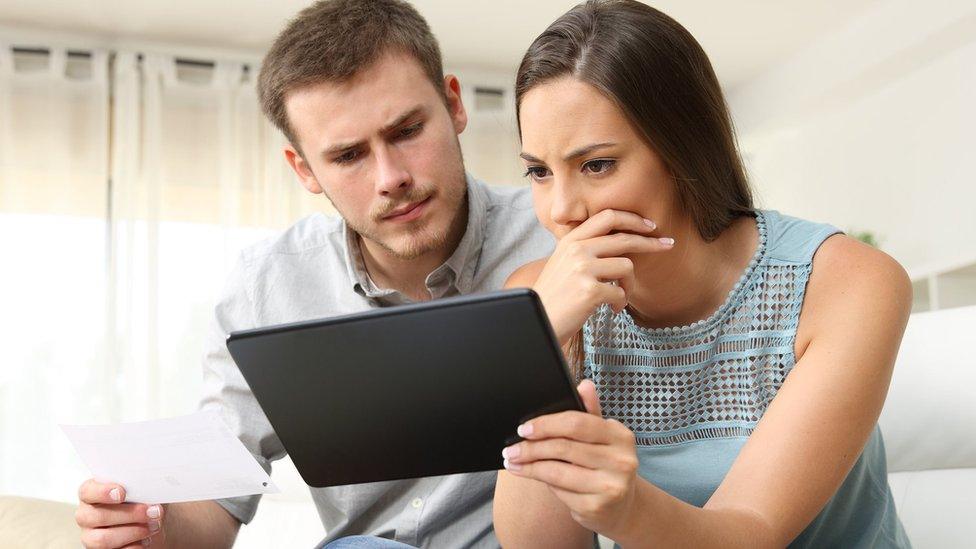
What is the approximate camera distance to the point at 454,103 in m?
2.07

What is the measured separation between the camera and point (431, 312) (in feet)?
3.39

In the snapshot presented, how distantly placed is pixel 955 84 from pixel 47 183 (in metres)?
4.63

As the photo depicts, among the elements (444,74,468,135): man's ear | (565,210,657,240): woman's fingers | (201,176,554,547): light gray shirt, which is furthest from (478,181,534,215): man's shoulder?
(565,210,657,240): woman's fingers

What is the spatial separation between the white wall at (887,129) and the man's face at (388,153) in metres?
3.27

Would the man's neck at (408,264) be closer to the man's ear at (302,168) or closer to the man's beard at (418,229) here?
the man's beard at (418,229)

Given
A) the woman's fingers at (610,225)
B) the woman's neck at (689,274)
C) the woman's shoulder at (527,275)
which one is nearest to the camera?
the woman's fingers at (610,225)

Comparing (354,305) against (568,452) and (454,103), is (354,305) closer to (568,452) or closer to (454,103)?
(454,103)

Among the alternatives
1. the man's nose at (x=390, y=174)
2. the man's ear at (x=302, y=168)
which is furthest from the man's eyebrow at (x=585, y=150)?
the man's ear at (x=302, y=168)

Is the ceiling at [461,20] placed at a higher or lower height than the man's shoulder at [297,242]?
higher

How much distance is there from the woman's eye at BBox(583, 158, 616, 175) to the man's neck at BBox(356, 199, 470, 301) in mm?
562

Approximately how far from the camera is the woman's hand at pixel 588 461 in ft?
3.34

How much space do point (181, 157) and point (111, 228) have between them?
57 centimetres

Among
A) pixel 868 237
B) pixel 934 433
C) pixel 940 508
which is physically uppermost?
pixel 934 433

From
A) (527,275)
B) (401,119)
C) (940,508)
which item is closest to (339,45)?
(401,119)
